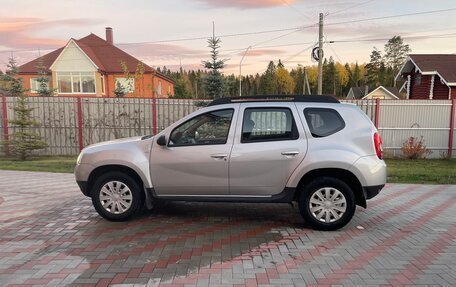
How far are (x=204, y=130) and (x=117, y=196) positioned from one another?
1690mm

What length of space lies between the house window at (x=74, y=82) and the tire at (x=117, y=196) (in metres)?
29.1

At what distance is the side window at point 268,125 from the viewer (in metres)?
5.05

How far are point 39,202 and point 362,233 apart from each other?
575cm

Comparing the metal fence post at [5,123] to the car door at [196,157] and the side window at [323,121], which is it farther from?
the side window at [323,121]

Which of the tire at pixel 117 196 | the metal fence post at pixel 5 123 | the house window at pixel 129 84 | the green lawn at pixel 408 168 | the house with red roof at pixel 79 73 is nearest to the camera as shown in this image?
the tire at pixel 117 196

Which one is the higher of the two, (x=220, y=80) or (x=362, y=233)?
(x=220, y=80)

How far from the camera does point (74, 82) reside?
104 feet

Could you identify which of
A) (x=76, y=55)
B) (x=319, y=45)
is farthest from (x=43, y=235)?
(x=76, y=55)

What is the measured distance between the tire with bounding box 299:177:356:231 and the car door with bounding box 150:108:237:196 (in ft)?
3.95

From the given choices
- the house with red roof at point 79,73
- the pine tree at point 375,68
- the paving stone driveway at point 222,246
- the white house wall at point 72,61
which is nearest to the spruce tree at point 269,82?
→ the pine tree at point 375,68

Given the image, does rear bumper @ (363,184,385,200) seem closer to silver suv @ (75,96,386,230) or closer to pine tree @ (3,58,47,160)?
silver suv @ (75,96,386,230)

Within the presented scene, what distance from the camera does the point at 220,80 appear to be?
15547mm

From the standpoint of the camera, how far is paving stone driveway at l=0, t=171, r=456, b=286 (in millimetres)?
3707

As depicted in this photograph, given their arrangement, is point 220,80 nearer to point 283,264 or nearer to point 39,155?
point 39,155
